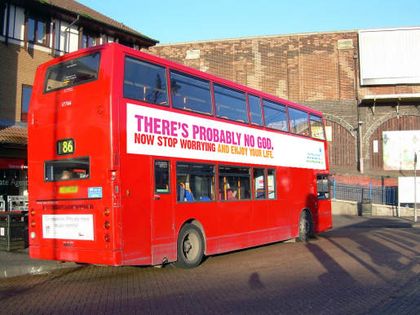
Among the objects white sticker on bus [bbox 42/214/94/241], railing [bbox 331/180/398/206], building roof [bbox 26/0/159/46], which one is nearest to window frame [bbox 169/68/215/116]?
white sticker on bus [bbox 42/214/94/241]

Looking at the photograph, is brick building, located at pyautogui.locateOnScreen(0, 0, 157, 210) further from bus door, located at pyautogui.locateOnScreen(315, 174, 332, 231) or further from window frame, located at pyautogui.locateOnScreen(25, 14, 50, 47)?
bus door, located at pyautogui.locateOnScreen(315, 174, 332, 231)

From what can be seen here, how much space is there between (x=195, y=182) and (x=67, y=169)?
278cm

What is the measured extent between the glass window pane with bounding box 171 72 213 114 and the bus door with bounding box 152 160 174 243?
1.44m

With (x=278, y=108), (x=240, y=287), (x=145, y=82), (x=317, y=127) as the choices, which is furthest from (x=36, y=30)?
(x=240, y=287)

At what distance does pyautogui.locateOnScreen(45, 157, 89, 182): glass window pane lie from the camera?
9180 mm

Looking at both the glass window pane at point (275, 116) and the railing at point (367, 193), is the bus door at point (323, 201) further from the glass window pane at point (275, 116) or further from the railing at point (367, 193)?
the railing at point (367, 193)

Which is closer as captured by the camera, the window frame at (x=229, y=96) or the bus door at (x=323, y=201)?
the window frame at (x=229, y=96)

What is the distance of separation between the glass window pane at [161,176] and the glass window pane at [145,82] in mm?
1253

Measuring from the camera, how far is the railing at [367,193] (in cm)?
3162

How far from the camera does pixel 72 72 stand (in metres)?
9.80

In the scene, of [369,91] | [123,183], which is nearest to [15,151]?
[123,183]

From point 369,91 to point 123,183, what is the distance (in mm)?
35406

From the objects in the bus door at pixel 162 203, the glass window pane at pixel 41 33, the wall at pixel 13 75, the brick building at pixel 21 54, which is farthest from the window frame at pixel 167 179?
the glass window pane at pixel 41 33

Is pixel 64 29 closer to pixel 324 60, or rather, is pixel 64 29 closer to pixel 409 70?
pixel 324 60
